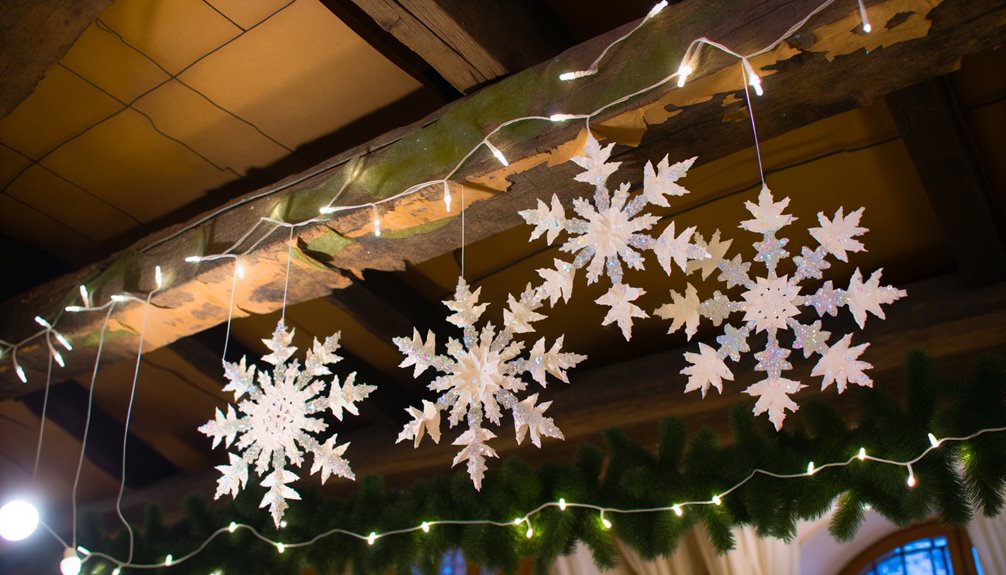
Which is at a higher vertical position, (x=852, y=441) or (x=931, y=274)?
(x=931, y=274)

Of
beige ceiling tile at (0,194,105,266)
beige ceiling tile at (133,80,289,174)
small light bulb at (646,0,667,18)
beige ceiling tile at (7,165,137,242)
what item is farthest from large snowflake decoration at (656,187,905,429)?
beige ceiling tile at (0,194,105,266)

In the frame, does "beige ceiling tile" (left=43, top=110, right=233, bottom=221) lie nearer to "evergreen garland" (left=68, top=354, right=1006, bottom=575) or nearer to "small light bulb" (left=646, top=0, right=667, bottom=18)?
"evergreen garland" (left=68, top=354, right=1006, bottom=575)

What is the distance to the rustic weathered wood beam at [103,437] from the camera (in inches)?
139

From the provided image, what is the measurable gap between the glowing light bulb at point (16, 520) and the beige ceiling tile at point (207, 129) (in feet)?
3.49

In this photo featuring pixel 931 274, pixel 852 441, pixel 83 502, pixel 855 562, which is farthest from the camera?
pixel 83 502

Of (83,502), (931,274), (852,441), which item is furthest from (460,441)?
(83,502)

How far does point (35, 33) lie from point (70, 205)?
3.64 feet

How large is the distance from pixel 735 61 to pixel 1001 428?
0.95 metres

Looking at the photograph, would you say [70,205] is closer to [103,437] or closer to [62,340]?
[62,340]

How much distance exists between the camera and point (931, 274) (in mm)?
2330

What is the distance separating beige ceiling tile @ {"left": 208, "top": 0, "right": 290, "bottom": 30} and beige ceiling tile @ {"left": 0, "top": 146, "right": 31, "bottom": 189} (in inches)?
37.7

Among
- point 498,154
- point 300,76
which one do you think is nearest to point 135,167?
point 300,76

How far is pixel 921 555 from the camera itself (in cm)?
241

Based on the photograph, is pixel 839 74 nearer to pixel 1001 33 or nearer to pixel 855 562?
pixel 1001 33
